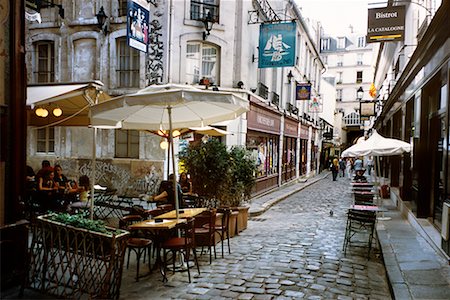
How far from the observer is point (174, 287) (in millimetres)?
5730

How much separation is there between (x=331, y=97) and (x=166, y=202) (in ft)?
131

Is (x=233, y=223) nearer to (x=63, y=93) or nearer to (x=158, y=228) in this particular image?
(x=158, y=228)

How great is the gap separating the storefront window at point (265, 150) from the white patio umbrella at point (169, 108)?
8909 millimetres

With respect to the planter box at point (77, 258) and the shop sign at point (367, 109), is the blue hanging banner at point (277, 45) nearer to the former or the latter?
the planter box at point (77, 258)

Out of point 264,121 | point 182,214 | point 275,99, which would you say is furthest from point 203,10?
point 182,214

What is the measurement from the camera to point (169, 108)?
655cm

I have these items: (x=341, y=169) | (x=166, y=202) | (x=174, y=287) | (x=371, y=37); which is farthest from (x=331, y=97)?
(x=174, y=287)

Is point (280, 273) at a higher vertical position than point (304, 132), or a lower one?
lower

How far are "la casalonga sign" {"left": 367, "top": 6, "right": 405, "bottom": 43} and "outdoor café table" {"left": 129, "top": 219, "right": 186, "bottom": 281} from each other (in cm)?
1013

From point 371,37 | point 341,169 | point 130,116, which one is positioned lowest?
point 341,169

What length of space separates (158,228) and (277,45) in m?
9.80

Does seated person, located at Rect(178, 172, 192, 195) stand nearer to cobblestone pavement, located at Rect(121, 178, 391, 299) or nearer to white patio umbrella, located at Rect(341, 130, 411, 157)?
cobblestone pavement, located at Rect(121, 178, 391, 299)

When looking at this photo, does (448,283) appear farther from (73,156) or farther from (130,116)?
(73,156)

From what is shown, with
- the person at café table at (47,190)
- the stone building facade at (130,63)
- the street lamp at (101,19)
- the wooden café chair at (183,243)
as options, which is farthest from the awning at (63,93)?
the street lamp at (101,19)
